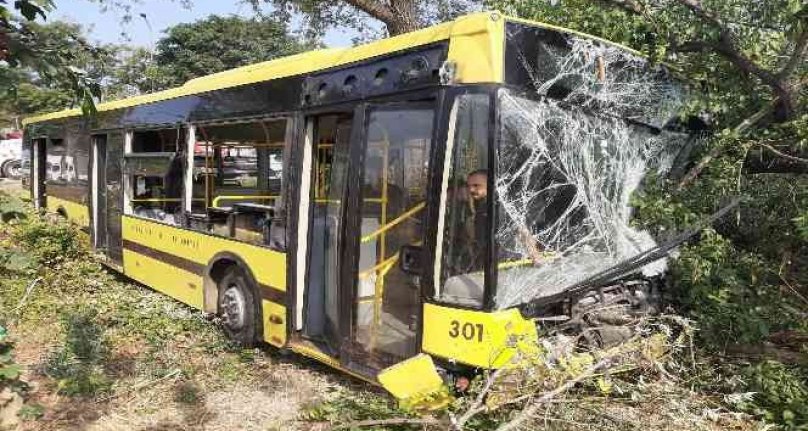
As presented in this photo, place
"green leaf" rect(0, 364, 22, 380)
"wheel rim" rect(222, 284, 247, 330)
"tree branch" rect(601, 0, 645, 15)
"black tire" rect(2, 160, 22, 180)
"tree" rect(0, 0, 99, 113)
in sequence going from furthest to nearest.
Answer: "black tire" rect(2, 160, 22, 180) → "wheel rim" rect(222, 284, 247, 330) → "tree branch" rect(601, 0, 645, 15) → "green leaf" rect(0, 364, 22, 380) → "tree" rect(0, 0, 99, 113)

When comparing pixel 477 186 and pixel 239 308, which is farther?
pixel 239 308

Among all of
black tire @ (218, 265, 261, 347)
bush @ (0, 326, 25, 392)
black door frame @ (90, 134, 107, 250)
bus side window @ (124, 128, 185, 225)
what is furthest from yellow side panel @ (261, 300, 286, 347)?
black door frame @ (90, 134, 107, 250)

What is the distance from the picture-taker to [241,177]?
24.0ft

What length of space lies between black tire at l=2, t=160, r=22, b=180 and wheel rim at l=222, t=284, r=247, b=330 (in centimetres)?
2418

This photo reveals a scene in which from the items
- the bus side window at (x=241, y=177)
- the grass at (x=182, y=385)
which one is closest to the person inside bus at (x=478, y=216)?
the grass at (x=182, y=385)

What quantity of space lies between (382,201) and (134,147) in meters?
5.17

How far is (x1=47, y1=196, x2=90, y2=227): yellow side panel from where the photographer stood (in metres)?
10.0

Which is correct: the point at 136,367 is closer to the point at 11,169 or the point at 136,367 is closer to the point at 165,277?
the point at 165,277

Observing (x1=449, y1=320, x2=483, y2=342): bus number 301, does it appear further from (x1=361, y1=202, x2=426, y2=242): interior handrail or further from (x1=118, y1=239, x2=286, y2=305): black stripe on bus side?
(x1=118, y1=239, x2=286, y2=305): black stripe on bus side

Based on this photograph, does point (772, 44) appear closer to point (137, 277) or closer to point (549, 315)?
point (549, 315)

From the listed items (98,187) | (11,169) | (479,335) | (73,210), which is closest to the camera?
(479,335)

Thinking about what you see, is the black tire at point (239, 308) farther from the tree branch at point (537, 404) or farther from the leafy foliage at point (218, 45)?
the leafy foliage at point (218, 45)

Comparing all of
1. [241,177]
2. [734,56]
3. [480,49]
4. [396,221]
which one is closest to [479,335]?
[396,221]

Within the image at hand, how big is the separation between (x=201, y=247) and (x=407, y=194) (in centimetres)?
322
